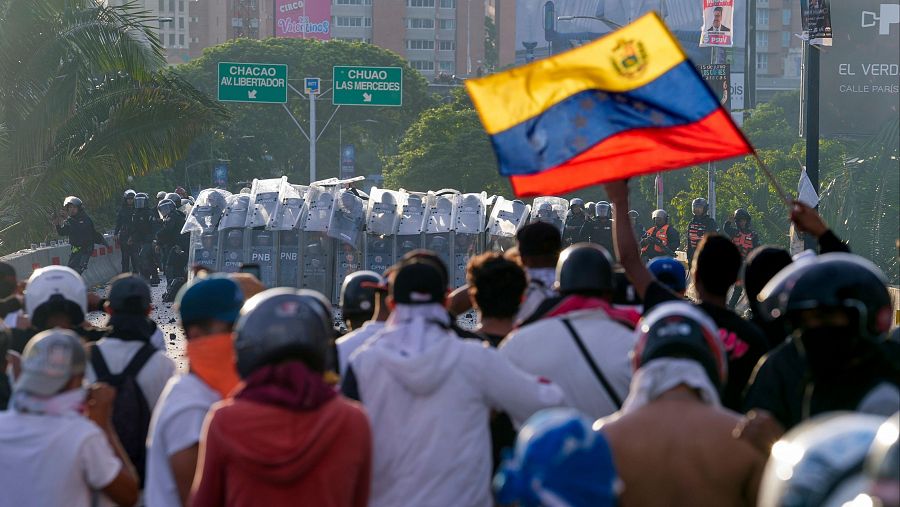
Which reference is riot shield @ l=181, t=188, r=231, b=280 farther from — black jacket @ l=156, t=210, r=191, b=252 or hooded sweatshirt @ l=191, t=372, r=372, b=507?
hooded sweatshirt @ l=191, t=372, r=372, b=507

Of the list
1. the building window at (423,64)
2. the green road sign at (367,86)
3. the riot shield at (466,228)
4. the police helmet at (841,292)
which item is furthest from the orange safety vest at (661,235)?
the building window at (423,64)

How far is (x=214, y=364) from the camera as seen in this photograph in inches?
185

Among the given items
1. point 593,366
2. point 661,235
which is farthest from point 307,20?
point 593,366

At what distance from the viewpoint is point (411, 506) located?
4699 mm

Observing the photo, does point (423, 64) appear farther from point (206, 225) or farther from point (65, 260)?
point (206, 225)

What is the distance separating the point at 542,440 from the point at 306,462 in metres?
1.29

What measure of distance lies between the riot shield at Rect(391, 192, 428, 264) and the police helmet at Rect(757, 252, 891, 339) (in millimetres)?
19816

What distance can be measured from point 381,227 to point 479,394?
1923cm

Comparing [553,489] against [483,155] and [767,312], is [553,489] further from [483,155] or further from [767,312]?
[483,155]

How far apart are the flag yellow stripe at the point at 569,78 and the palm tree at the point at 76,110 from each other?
14.6 metres

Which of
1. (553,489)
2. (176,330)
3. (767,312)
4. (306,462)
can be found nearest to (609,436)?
(306,462)

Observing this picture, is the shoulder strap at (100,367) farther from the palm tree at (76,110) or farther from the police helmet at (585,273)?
the palm tree at (76,110)

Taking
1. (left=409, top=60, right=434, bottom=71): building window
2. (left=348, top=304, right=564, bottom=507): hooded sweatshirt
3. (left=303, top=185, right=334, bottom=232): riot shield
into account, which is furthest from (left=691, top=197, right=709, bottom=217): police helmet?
(left=409, top=60, right=434, bottom=71): building window

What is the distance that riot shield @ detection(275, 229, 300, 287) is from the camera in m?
24.2
